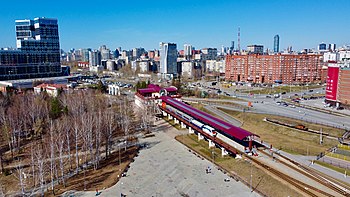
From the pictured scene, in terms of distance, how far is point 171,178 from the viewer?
25.8 meters

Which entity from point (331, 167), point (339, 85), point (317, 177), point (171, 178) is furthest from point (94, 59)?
point (317, 177)

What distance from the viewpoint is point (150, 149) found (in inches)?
1364

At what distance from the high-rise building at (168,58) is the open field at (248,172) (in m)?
91.9

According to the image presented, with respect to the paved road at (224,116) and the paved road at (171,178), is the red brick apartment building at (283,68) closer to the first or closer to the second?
the paved road at (224,116)

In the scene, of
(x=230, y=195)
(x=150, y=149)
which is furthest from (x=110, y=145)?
(x=230, y=195)

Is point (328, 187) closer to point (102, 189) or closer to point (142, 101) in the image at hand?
point (102, 189)

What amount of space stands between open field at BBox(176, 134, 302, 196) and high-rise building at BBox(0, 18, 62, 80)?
66.9m

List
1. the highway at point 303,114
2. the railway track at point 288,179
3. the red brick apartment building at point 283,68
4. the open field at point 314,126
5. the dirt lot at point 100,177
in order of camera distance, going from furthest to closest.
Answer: the red brick apartment building at point 283,68 → the highway at point 303,114 → the open field at point 314,126 → the dirt lot at point 100,177 → the railway track at point 288,179

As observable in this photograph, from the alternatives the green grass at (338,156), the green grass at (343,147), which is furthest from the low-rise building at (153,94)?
the green grass at (338,156)

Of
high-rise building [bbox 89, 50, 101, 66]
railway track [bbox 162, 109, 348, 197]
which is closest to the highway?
railway track [bbox 162, 109, 348, 197]

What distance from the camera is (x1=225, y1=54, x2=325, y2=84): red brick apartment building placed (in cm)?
8769

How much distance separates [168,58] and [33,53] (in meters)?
59.1

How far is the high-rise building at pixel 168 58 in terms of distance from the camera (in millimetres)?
122750

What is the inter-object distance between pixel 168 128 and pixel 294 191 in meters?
25.7
